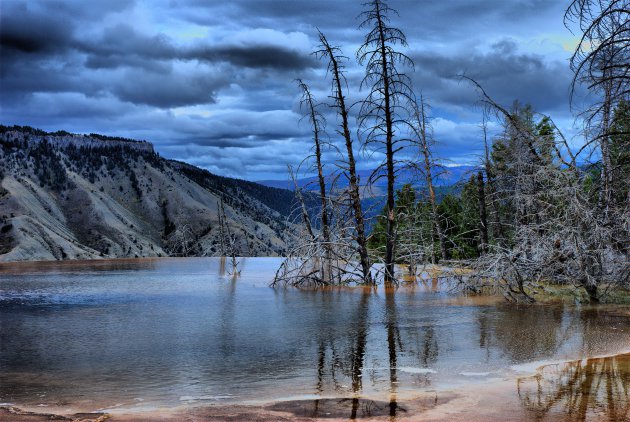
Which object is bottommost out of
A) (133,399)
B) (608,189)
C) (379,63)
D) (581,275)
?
(133,399)

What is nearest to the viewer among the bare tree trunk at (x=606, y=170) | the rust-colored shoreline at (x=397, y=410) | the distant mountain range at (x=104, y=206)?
the rust-colored shoreline at (x=397, y=410)

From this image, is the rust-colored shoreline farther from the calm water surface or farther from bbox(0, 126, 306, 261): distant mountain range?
bbox(0, 126, 306, 261): distant mountain range

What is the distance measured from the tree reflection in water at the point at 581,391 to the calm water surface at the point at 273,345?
52 centimetres

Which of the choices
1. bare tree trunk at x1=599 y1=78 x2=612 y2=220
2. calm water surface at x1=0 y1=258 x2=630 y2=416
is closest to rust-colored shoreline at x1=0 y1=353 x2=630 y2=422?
calm water surface at x1=0 y1=258 x2=630 y2=416

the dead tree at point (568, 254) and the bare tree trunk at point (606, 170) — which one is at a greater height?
the bare tree trunk at point (606, 170)

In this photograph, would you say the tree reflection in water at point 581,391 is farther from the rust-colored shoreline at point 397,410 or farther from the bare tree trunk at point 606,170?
the bare tree trunk at point 606,170

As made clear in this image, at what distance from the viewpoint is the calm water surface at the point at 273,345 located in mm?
10141

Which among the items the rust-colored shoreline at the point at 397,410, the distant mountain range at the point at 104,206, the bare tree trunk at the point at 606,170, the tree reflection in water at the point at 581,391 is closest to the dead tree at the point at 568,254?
the bare tree trunk at the point at 606,170

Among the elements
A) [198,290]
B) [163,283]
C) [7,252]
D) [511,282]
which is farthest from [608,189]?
[7,252]

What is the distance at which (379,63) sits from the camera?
27203 mm

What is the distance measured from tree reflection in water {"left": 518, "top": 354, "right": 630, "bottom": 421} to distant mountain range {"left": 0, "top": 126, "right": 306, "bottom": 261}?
69010 millimetres

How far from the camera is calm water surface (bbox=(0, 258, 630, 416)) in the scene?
10.1 m

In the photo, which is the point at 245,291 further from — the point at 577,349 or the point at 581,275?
the point at 577,349

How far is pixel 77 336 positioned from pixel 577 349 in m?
11.5
